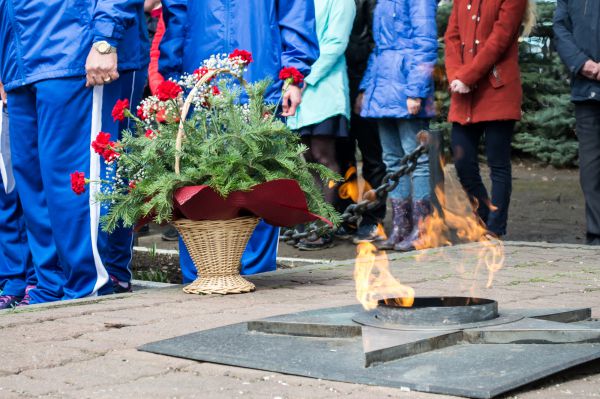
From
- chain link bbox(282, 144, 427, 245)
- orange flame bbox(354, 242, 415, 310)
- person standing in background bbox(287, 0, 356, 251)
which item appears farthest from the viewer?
person standing in background bbox(287, 0, 356, 251)

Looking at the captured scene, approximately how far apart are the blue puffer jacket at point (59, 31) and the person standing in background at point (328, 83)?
307cm

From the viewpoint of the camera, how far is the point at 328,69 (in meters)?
8.48

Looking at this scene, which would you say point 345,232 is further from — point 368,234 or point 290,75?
point 290,75

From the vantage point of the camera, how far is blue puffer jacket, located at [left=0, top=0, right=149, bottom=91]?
5434mm

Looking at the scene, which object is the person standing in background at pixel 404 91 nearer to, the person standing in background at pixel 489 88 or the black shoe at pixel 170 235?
the person standing in background at pixel 489 88

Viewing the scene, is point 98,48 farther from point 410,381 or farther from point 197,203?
point 410,381

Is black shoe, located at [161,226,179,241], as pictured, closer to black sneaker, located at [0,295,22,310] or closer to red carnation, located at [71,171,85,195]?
black sneaker, located at [0,295,22,310]

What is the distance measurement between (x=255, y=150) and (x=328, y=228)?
2.83m

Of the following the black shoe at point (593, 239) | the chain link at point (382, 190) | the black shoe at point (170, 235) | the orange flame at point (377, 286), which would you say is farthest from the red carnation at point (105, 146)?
the black shoe at point (170, 235)

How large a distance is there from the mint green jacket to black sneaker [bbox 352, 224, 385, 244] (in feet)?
3.28

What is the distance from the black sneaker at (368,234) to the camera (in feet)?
28.5

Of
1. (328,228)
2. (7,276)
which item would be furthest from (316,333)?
(328,228)

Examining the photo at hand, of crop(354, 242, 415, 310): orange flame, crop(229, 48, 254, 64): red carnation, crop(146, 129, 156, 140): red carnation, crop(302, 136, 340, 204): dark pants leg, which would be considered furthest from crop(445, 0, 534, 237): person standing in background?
crop(146, 129, 156, 140): red carnation

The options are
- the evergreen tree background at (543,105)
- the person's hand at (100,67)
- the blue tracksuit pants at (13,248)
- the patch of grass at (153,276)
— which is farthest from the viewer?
the evergreen tree background at (543,105)
